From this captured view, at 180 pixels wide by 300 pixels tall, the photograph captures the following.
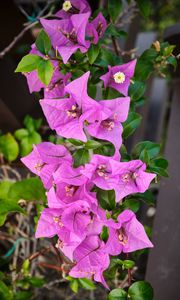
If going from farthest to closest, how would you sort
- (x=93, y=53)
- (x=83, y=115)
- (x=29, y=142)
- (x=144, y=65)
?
(x=29, y=142), (x=144, y=65), (x=93, y=53), (x=83, y=115)

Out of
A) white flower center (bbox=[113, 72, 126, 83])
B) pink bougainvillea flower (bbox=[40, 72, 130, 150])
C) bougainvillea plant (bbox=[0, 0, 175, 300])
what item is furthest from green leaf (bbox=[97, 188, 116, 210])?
white flower center (bbox=[113, 72, 126, 83])

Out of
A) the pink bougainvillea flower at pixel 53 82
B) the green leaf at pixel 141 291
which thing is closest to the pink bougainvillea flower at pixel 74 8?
the pink bougainvillea flower at pixel 53 82

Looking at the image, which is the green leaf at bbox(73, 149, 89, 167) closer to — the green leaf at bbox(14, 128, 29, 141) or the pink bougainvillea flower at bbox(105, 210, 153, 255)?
the pink bougainvillea flower at bbox(105, 210, 153, 255)

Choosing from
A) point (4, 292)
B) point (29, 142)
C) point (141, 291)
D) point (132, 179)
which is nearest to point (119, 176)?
point (132, 179)

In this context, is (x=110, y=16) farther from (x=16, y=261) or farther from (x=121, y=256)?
(x=16, y=261)

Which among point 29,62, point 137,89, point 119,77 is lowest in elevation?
point 137,89

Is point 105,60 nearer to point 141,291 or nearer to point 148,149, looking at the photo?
point 148,149

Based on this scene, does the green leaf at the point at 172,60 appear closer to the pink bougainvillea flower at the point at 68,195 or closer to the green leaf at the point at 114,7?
the green leaf at the point at 114,7
